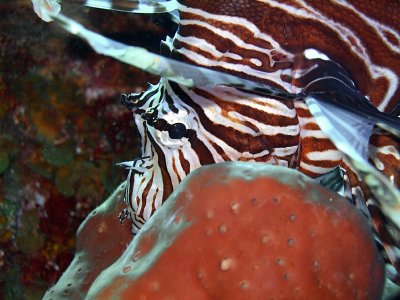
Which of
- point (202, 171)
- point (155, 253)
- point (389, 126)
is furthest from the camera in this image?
point (202, 171)

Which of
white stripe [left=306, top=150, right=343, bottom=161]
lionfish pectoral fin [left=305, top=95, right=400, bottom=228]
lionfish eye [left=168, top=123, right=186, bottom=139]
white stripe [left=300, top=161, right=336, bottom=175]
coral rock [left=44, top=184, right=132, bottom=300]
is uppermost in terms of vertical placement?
lionfish pectoral fin [left=305, top=95, right=400, bottom=228]

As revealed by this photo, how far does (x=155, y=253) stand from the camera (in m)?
1.49

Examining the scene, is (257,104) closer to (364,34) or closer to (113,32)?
(364,34)

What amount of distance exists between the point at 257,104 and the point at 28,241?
3.08 metres

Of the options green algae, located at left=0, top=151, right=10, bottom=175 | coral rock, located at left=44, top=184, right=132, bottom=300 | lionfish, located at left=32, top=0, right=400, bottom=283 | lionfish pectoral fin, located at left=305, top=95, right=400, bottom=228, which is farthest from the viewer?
green algae, located at left=0, top=151, right=10, bottom=175

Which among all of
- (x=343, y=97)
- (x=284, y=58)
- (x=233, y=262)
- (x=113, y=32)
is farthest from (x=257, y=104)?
A: (x=113, y=32)

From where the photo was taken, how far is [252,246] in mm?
1446

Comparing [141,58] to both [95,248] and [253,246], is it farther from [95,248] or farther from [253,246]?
[95,248]

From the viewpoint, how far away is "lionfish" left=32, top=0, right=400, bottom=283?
1.93 meters

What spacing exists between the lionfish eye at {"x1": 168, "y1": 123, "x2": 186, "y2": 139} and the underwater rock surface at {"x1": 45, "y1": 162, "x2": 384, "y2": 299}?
40 centimetres

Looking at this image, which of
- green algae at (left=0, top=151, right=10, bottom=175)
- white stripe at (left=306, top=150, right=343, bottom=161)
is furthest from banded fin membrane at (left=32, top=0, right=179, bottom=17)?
green algae at (left=0, top=151, right=10, bottom=175)

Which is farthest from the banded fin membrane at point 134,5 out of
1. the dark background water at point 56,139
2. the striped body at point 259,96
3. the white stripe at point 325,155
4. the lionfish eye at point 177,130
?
the dark background water at point 56,139

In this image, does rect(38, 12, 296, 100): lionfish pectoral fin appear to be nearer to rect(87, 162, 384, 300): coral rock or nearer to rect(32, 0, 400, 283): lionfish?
rect(87, 162, 384, 300): coral rock

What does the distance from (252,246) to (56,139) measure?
10.1ft
